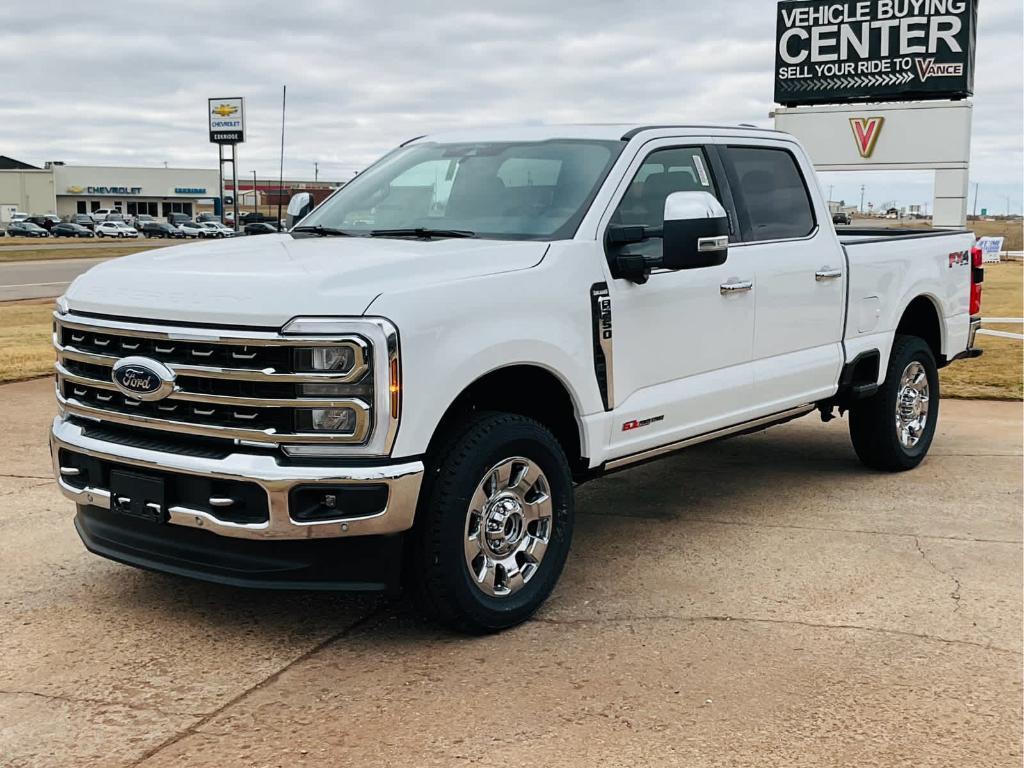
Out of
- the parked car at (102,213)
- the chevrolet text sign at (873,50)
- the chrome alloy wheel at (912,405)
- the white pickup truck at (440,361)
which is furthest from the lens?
the parked car at (102,213)

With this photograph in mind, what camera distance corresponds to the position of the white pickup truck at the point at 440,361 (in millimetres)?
4152

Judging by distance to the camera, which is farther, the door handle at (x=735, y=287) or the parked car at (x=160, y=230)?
the parked car at (x=160, y=230)

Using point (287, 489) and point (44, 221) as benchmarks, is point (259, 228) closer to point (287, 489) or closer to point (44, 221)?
point (287, 489)

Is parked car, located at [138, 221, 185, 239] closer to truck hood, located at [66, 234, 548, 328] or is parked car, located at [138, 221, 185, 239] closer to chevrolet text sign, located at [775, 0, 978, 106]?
chevrolet text sign, located at [775, 0, 978, 106]

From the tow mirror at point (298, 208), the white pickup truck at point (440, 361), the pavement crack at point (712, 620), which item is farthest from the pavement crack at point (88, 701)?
the tow mirror at point (298, 208)

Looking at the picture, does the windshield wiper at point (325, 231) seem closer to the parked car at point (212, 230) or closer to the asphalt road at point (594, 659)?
the asphalt road at point (594, 659)

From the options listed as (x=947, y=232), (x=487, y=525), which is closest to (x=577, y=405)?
(x=487, y=525)

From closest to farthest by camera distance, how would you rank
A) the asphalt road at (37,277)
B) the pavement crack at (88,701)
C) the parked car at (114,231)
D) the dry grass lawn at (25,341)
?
the pavement crack at (88,701) < the dry grass lawn at (25,341) < the asphalt road at (37,277) < the parked car at (114,231)

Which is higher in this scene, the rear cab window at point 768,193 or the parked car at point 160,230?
the rear cab window at point 768,193

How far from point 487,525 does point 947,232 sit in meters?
4.84

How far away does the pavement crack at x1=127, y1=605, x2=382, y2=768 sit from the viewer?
3.66 meters


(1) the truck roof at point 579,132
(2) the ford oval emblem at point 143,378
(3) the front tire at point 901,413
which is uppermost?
(1) the truck roof at point 579,132

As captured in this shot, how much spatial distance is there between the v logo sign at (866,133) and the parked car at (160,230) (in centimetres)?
5886

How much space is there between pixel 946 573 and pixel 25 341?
1184 centimetres
